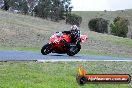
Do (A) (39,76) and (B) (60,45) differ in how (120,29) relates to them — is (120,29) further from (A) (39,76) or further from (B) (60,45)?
(A) (39,76)

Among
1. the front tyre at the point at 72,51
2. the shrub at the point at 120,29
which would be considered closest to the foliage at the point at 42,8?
the shrub at the point at 120,29

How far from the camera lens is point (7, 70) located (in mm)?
13031

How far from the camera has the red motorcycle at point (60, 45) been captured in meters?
23.7

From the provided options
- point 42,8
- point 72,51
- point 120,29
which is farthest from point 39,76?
point 120,29

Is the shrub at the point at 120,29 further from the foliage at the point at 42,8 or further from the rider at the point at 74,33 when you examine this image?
the rider at the point at 74,33

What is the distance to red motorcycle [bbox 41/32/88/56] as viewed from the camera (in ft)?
77.7

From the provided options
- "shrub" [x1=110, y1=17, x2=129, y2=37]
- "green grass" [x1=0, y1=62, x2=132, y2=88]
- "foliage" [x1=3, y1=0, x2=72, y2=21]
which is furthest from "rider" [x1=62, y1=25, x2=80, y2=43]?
"shrub" [x1=110, y1=17, x2=129, y2=37]

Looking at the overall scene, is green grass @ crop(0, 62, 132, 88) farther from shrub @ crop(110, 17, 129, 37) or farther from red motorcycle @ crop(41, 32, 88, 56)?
shrub @ crop(110, 17, 129, 37)

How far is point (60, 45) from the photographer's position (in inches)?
945

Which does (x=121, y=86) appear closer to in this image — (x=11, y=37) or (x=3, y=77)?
(x=3, y=77)

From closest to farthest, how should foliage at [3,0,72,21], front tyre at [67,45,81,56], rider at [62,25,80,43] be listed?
rider at [62,25,80,43] < front tyre at [67,45,81,56] < foliage at [3,0,72,21]

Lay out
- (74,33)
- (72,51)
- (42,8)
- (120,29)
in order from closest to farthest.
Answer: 1. (74,33)
2. (72,51)
3. (42,8)
4. (120,29)

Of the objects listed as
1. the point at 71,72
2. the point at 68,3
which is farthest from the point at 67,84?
the point at 68,3

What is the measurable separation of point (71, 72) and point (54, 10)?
90.4 metres
